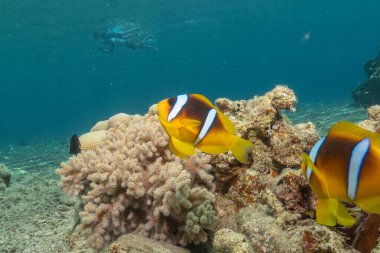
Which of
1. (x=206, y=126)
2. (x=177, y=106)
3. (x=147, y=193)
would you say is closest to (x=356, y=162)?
(x=206, y=126)

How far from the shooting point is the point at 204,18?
1977 inches

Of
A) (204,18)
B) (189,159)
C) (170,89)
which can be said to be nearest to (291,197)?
(189,159)

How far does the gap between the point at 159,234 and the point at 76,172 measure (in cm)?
144

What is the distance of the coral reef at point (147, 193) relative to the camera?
363 cm

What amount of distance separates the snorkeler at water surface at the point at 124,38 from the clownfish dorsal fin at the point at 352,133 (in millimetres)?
21040

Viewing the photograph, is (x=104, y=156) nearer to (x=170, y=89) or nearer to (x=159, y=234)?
(x=159, y=234)

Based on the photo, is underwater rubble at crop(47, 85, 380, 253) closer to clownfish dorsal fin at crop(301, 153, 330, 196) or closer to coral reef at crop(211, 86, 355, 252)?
coral reef at crop(211, 86, 355, 252)

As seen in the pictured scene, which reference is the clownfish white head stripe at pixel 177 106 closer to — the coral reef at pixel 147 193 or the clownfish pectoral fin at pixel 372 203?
the clownfish pectoral fin at pixel 372 203

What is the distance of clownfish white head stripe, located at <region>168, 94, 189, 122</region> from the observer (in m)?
2.40

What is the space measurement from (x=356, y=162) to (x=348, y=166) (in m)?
0.04

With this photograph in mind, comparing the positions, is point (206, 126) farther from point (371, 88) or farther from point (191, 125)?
point (371, 88)

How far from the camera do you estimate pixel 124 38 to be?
23.4 m

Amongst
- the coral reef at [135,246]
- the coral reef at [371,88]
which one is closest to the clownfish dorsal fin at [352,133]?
the coral reef at [135,246]

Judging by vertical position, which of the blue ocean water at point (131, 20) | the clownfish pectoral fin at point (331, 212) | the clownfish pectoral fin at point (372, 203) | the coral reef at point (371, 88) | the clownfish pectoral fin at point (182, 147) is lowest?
the clownfish pectoral fin at point (331, 212)
